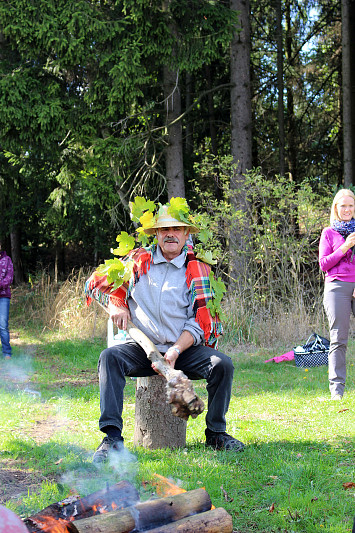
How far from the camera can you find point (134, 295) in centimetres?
394

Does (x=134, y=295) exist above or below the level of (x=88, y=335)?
above

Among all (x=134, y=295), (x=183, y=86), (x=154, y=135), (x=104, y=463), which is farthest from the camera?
(x=183, y=86)

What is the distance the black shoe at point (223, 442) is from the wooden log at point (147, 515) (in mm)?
1197

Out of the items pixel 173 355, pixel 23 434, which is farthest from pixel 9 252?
pixel 173 355

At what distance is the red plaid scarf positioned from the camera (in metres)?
3.85

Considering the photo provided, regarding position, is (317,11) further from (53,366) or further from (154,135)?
(53,366)

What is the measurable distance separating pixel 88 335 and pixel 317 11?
1175cm

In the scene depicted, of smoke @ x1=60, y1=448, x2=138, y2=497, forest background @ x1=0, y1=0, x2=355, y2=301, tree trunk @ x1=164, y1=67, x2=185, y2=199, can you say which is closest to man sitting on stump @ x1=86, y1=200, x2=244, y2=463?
smoke @ x1=60, y1=448, x2=138, y2=497

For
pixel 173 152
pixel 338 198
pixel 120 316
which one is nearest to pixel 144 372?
pixel 120 316

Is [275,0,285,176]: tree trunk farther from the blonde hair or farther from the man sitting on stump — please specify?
the man sitting on stump

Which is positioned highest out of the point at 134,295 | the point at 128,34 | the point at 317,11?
the point at 317,11

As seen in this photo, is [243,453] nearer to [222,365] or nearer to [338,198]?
[222,365]

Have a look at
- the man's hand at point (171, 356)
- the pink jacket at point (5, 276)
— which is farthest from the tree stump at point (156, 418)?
the pink jacket at point (5, 276)

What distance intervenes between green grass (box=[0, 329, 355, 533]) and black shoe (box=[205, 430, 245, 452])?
0.07 metres
